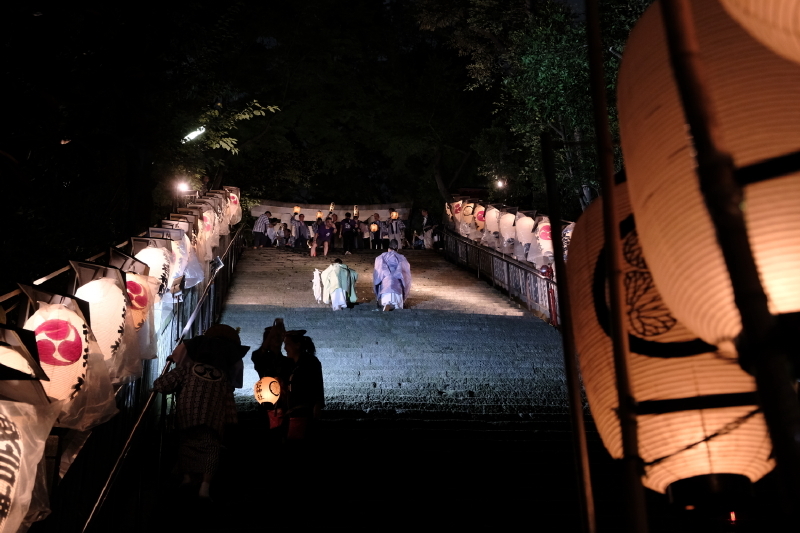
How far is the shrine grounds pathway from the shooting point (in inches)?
261

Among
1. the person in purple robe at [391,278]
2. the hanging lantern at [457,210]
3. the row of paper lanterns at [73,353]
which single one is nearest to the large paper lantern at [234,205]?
the person in purple robe at [391,278]

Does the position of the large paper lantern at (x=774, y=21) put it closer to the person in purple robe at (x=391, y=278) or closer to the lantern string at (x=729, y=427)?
the lantern string at (x=729, y=427)

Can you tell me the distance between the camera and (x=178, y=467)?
6.96 metres

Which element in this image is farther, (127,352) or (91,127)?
(91,127)

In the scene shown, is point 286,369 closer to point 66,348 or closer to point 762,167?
point 66,348

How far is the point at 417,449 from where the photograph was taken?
27.1 feet

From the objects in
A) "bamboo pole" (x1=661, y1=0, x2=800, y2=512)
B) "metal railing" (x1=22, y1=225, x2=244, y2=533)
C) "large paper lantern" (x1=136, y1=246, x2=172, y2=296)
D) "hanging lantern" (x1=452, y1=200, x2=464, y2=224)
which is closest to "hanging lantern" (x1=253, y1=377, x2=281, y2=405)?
"metal railing" (x1=22, y1=225, x2=244, y2=533)

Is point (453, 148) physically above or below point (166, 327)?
above

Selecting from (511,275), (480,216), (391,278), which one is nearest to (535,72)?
(511,275)

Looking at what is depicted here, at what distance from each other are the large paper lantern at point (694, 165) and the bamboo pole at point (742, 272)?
0.15m

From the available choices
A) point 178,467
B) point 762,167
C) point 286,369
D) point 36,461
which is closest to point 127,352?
point 178,467

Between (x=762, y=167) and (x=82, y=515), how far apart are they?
6256mm

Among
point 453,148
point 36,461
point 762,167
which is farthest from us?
point 453,148

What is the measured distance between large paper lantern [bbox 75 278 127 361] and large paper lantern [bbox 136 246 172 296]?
2.93 meters
